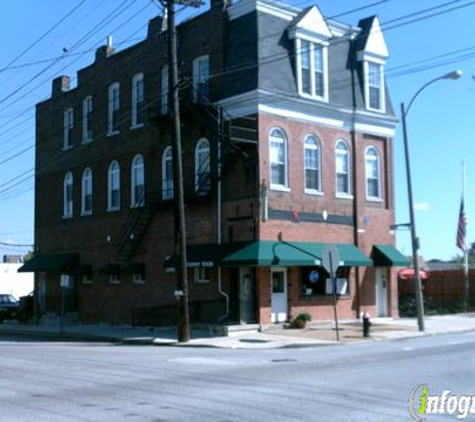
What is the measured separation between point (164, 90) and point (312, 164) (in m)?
7.35

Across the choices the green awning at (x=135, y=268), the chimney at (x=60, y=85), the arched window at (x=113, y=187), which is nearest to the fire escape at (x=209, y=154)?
the green awning at (x=135, y=268)

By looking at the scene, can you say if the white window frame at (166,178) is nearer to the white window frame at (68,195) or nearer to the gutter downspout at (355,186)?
the gutter downspout at (355,186)

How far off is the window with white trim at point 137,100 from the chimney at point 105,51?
139 inches

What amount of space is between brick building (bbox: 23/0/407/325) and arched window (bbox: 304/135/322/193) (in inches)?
2.6

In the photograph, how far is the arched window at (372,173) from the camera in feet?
101

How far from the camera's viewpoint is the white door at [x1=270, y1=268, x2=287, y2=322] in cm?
2667

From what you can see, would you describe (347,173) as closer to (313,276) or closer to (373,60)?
(313,276)

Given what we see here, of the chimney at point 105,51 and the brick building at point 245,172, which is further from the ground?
the chimney at point 105,51

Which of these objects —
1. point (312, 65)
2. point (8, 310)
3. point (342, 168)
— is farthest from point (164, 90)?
point (8, 310)

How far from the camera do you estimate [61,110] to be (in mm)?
38125

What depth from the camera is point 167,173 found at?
30.4 metres

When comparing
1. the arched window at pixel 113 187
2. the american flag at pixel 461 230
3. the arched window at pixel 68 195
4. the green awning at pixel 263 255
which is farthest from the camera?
the american flag at pixel 461 230

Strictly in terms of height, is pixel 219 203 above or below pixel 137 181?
below

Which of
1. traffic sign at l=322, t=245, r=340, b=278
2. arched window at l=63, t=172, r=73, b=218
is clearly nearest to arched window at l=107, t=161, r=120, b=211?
arched window at l=63, t=172, r=73, b=218
